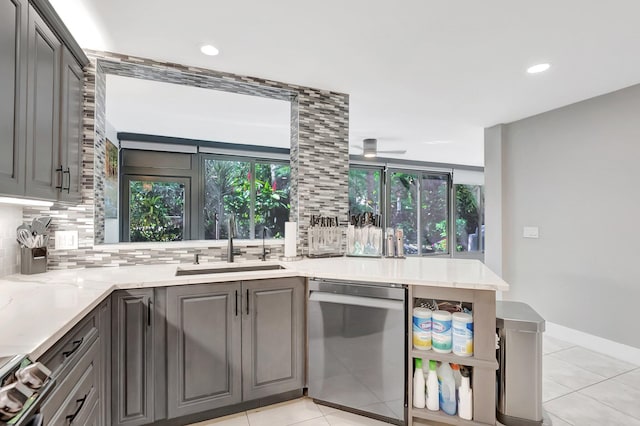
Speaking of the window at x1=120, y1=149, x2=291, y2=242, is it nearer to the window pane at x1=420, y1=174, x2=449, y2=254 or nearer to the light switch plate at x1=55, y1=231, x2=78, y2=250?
the light switch plate at x1=55, y1=231, x2=78, y2=250

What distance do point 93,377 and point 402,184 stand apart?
6.40 m

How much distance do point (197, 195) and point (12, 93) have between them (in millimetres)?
4050

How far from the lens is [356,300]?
201 cm

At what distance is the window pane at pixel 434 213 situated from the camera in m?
7.25

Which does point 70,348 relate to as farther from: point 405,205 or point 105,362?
point 405,205

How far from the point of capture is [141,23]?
1983mm

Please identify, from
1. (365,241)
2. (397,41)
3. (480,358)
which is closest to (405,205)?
(365,241)

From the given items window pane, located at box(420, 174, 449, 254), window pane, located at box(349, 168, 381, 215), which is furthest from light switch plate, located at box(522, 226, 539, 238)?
window pane, located at box(420, 174, 449, 254)

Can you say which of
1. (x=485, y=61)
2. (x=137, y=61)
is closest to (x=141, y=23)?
(x=137, y=61)

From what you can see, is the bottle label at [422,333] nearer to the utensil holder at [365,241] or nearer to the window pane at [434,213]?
the utensil holder at [365,241]

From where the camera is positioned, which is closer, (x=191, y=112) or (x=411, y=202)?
(x=191, y=112)

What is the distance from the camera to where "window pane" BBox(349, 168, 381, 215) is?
6.68 m

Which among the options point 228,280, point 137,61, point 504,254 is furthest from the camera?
point 504,254

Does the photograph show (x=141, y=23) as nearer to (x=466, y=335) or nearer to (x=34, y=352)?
(x=34, y=352)
